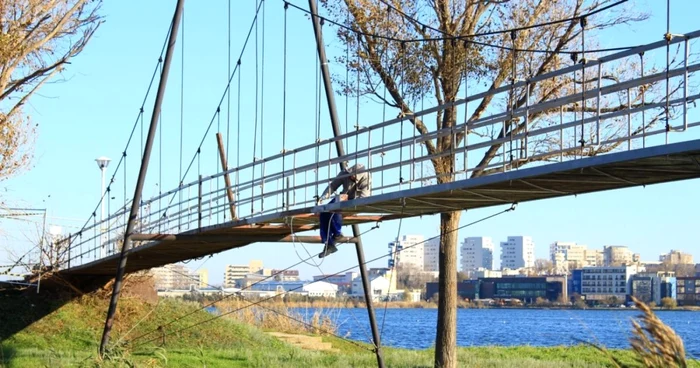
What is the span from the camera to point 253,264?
131 metres

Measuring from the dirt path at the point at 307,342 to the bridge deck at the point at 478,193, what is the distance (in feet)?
23.9

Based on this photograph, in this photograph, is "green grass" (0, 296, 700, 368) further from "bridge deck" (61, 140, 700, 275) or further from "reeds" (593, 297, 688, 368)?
"reeds" (593, 297, 688, 368)

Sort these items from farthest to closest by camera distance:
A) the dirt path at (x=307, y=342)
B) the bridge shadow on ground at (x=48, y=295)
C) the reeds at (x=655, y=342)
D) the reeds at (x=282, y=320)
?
1. the reeds at (x=282, y=320)
2. the dirt path at (x=307, y=342)
3. the bridge shadow on ground at (x=48, y=295)
4. the reeds at (x=655, y=342)

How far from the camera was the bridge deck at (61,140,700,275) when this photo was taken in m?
11.3

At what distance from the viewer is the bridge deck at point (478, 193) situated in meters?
11.3

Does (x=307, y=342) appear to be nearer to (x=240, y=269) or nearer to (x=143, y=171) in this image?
(x=143, y=171)

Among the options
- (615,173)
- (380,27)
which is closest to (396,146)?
(615,173)

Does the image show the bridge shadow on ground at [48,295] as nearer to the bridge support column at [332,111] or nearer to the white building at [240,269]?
the bridge support column at [332,111]

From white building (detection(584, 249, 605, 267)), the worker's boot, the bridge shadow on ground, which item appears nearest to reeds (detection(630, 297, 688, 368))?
the worker's boot

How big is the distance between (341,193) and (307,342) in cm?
1367

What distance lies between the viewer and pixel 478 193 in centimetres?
1405

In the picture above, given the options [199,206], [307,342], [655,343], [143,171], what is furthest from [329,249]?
[307,342]

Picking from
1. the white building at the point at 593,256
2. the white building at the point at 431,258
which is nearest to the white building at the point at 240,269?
the white building at the point at 431,258

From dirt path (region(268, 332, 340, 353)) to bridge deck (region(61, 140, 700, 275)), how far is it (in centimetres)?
728
